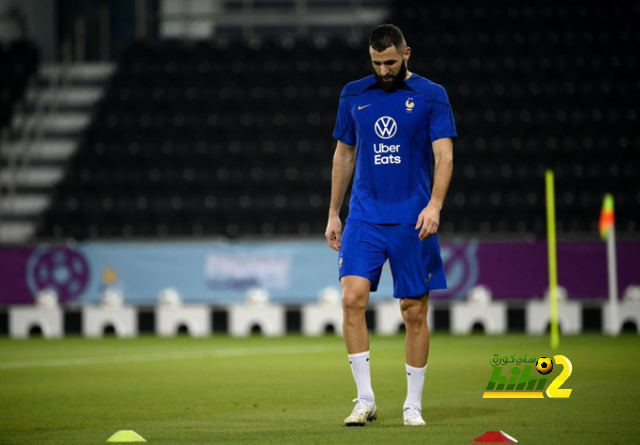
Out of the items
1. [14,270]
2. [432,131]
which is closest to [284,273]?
[14,270]

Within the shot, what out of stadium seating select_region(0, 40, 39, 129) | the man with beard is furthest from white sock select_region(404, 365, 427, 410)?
stadium seating select_region(0, 40, 39, 129)

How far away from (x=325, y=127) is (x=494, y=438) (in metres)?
16.2

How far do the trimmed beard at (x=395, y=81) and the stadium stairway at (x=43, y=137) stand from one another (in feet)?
48.6

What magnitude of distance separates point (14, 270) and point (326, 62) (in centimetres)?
772

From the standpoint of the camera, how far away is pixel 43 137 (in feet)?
76.2

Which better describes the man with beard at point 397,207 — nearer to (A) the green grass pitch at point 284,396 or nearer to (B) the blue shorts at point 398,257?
(B) the blue shorts at point 398,257

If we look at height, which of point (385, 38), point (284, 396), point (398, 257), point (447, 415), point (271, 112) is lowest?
point (284, 396)

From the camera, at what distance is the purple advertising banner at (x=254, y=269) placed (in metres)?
16.8

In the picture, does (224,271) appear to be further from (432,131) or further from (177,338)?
(432,131)

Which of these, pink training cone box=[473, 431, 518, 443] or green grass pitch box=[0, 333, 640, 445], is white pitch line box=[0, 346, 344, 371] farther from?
pink training cone box=[473, 431, 518, 443]

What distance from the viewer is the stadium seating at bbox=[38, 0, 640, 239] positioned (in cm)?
1967

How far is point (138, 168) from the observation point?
21062 mm

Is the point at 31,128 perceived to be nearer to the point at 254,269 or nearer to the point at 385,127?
A: the point at 254,269

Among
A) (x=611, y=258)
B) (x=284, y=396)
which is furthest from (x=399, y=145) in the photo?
(x=611, y=258)
